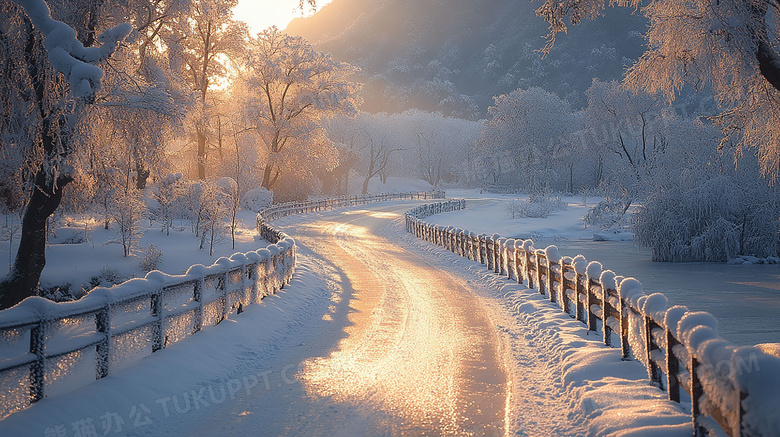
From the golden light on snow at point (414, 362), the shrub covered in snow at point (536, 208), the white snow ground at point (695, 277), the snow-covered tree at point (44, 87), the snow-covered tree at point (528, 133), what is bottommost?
the white snow ground at point (695, 277)

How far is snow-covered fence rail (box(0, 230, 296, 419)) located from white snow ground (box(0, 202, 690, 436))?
0.23 m

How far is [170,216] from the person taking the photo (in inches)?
1064

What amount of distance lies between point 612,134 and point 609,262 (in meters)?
28.2

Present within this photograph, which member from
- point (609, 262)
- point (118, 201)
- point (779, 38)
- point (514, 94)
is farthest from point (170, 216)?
point (514, 94)

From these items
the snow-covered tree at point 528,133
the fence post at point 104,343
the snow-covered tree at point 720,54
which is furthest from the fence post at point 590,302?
the snow-covered tree at point 528,133

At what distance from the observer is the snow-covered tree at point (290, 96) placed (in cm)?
4476

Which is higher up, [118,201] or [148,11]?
[148,11]

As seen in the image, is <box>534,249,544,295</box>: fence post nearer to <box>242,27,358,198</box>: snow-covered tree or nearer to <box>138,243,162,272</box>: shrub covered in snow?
<box>138,243,162,272</box>: shrub covered in snow

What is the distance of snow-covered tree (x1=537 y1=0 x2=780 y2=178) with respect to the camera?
27.3 feet

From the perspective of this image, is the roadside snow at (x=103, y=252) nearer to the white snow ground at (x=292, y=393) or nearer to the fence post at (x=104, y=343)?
the white snow ground at (x=292, y=393)

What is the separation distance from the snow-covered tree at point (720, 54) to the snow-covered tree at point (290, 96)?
121 feet

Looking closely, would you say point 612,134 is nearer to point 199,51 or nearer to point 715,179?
point 715,179

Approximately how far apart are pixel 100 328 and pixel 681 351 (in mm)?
6525

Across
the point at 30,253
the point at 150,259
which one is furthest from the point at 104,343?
the point at 150,259
